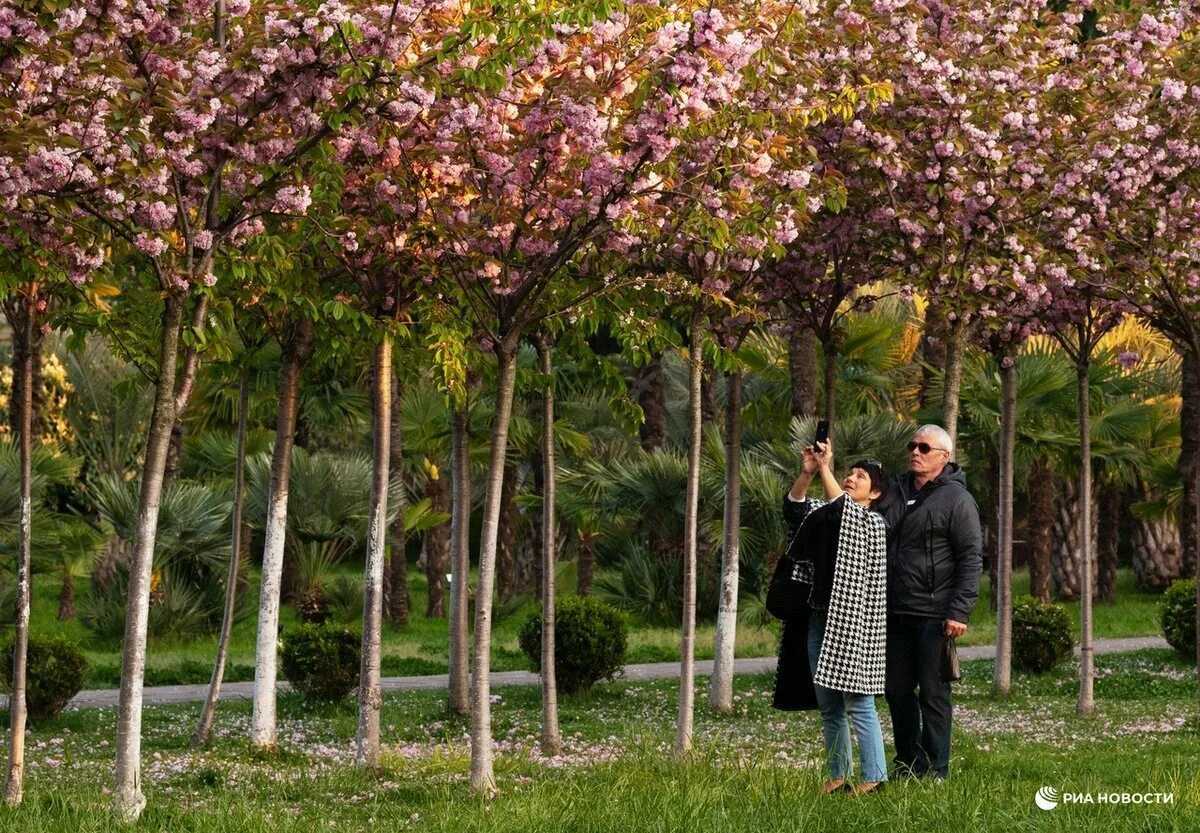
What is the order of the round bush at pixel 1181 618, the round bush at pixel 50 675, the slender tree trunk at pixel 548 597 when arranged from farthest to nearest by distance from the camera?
the round bush at pixel 1181 618, the round bush at pixel 50 675, the slender tree trunk at pixel 548 597

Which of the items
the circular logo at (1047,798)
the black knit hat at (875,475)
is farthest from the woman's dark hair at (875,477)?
the circular logo at (1047,798)

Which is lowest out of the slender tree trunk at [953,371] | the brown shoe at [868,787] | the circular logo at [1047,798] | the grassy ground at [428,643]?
the grassy ground at [428,643]

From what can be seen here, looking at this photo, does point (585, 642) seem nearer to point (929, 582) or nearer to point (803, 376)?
point (803, 376)

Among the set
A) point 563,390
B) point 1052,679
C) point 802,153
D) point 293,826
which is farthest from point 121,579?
point 293,826

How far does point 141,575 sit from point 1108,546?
2306 centimetres

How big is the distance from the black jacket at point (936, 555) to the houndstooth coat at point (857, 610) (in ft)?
0.68

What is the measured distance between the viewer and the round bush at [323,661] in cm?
1509

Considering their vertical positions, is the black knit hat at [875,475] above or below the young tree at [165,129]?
below

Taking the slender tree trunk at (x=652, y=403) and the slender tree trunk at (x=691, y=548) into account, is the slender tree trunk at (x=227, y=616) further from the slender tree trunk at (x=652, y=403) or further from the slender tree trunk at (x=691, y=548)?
the slender tree trunk at (x=652, y=403)

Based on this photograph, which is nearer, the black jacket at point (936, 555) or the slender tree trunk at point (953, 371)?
the black jacket at point (936, 555)

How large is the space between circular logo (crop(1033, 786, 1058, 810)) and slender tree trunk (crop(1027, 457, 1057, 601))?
17.3 m

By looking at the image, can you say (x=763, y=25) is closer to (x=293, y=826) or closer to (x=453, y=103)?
(x=453, y=103)

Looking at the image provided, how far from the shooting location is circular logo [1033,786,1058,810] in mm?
6891

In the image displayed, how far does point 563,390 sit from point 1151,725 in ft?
43.8
